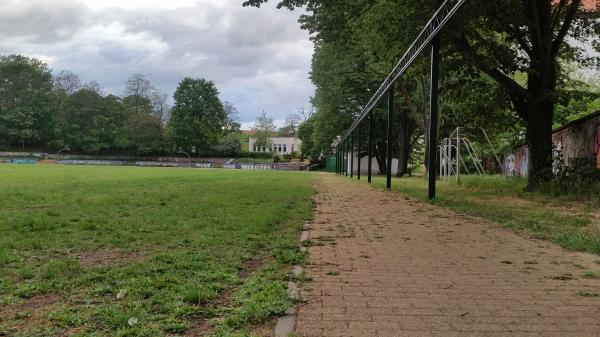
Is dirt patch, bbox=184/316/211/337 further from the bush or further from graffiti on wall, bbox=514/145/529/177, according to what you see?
graffiti on wall, bbox=514/145/529/177

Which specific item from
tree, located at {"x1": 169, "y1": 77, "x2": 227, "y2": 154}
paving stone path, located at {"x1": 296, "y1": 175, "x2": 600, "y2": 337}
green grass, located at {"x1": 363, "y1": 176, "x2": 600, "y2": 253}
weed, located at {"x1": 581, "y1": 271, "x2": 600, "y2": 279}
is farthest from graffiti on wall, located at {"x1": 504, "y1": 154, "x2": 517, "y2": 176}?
tree, located at {"x1": 169, "y1": 77, "x2": 227, "y2": 154}

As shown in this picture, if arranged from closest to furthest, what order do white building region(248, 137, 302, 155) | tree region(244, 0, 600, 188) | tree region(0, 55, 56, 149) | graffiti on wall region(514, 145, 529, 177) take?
tree region(244, 0, 600, 188), graffiti on wall region(514, 145, 529, 177), tree region(0, 55, 56, 149), white building region(248, 137, 302, 155)

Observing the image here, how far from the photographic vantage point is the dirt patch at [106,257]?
5848mm

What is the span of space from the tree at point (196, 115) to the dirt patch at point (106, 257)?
95609 millimetres

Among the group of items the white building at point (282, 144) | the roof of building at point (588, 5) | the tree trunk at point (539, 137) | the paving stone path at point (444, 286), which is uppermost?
the roof of building at point (588, 5)

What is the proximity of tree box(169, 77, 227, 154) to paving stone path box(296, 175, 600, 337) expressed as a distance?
309 ft

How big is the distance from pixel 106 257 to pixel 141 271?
1.08 meters

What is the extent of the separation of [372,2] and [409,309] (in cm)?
1652

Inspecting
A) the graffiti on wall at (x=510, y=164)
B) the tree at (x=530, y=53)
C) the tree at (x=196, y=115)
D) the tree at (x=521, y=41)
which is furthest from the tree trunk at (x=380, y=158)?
the tree at (x=196, y=115)

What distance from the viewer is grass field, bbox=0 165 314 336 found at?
3.80 m

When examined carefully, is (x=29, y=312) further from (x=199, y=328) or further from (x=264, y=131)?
(x=264, y=131)

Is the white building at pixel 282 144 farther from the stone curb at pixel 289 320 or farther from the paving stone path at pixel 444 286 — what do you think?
the stone curb at pixel 289 320

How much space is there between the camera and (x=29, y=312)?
13.1 feet

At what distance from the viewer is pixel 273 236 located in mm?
8086
